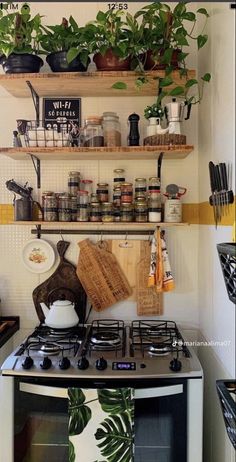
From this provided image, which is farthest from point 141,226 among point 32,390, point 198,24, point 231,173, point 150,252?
point 198,24

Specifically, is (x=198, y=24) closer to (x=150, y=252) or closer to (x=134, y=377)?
(x=150, y=252)

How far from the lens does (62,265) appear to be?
6.69 ft

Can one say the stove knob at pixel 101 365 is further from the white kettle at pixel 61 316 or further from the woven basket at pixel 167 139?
the woven basket at pixel 167 139

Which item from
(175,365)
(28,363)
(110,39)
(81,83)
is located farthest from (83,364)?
(110,39)

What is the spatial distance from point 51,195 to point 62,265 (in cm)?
36

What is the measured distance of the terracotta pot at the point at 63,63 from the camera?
1.76 m

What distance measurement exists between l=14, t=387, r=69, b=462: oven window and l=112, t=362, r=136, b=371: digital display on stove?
213 millimetres

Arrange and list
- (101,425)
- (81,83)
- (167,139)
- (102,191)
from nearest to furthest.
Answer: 1. (101,425)
2. (167,139)
3. (81,83)
4. (102,191)

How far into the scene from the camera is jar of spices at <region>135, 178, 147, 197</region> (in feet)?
6.28

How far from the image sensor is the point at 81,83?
1.83 meters

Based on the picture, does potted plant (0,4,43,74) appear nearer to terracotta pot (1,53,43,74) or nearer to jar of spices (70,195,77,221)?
terracotta pot (1,53,43,74)

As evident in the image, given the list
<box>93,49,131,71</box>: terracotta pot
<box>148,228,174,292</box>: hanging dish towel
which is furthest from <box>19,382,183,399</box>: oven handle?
<box>93,49,131,71</box>: terracotta pot

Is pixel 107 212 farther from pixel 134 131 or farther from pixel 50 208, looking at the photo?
pixel 134 131

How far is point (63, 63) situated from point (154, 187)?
0.67 meters
